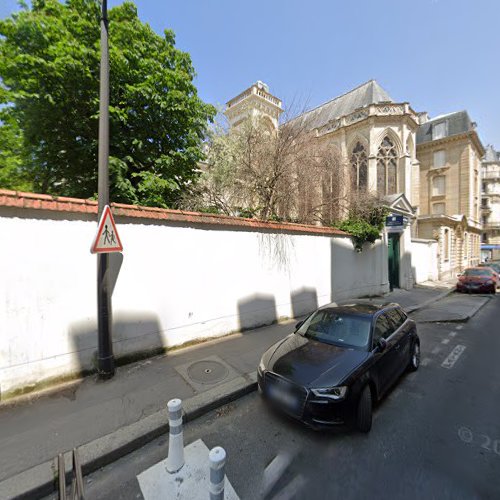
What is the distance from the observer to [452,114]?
96.0 ft

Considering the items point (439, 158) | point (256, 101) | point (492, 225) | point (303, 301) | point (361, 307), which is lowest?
point (303, 301)

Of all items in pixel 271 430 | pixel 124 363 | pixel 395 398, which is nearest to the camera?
pixel 271 430

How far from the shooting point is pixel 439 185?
29.8 metres

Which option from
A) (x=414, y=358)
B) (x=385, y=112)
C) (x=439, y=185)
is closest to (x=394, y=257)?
Result: (x=414, y=358)

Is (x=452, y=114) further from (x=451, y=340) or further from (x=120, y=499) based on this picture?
(x=120, y=499)

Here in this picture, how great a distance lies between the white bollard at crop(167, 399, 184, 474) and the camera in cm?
225

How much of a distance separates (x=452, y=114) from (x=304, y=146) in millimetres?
32741

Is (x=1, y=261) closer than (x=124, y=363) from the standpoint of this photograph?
Yes

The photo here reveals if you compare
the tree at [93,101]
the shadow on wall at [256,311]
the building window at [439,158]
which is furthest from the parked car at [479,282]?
the building window at [439,158]

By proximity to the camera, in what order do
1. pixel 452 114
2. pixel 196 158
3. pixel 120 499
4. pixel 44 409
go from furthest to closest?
pixel 452 114, pixel 196 158, pixel 44 409, pixel 120 499

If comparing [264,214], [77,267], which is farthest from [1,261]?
[264,214]

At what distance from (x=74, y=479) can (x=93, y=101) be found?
24.0 feet

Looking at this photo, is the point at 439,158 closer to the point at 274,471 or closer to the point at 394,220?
the point at 394,220

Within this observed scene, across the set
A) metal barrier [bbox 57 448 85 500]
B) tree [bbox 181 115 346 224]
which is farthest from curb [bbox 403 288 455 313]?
metal barrier [bbox 57 448 85 500]
